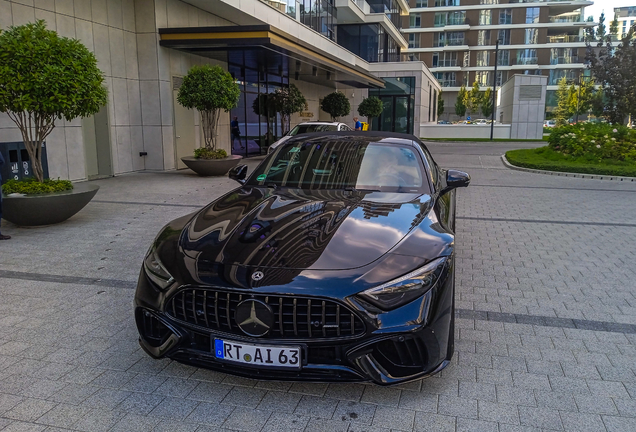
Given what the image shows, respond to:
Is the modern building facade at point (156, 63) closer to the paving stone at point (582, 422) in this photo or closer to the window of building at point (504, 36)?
the paving stone at point (582, 422)

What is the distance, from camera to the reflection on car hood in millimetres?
3098

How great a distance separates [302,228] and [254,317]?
32.2 inches

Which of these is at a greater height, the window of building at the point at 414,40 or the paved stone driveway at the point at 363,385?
the window of building at the point at 414,40

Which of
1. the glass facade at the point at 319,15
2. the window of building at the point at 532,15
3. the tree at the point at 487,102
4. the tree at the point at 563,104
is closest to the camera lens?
the glass facade at the point at 319,15

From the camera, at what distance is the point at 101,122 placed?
14297 millimetres

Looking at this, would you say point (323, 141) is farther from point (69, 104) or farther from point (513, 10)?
point (513, 10)

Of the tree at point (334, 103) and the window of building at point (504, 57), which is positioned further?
the window of building at point (504, 57)

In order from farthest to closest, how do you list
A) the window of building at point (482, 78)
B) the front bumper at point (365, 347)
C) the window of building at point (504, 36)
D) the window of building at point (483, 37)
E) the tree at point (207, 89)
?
the window of building at point (482, 78) < the window of building at point (483, 37) < the window of building at point (504, 36) < the tree at point (207, 89) < the front bumper at point (365, 347)

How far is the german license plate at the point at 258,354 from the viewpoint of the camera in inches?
111

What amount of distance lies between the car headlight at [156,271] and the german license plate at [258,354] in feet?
1.66

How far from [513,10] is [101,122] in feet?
238

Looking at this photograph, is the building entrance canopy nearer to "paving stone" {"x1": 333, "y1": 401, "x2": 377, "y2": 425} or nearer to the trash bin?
the trash bin

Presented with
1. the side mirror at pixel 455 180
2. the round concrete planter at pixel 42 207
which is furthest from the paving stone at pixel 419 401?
the round concrete planter at pixel 42 207

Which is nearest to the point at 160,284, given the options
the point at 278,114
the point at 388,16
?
the point at 278,114
